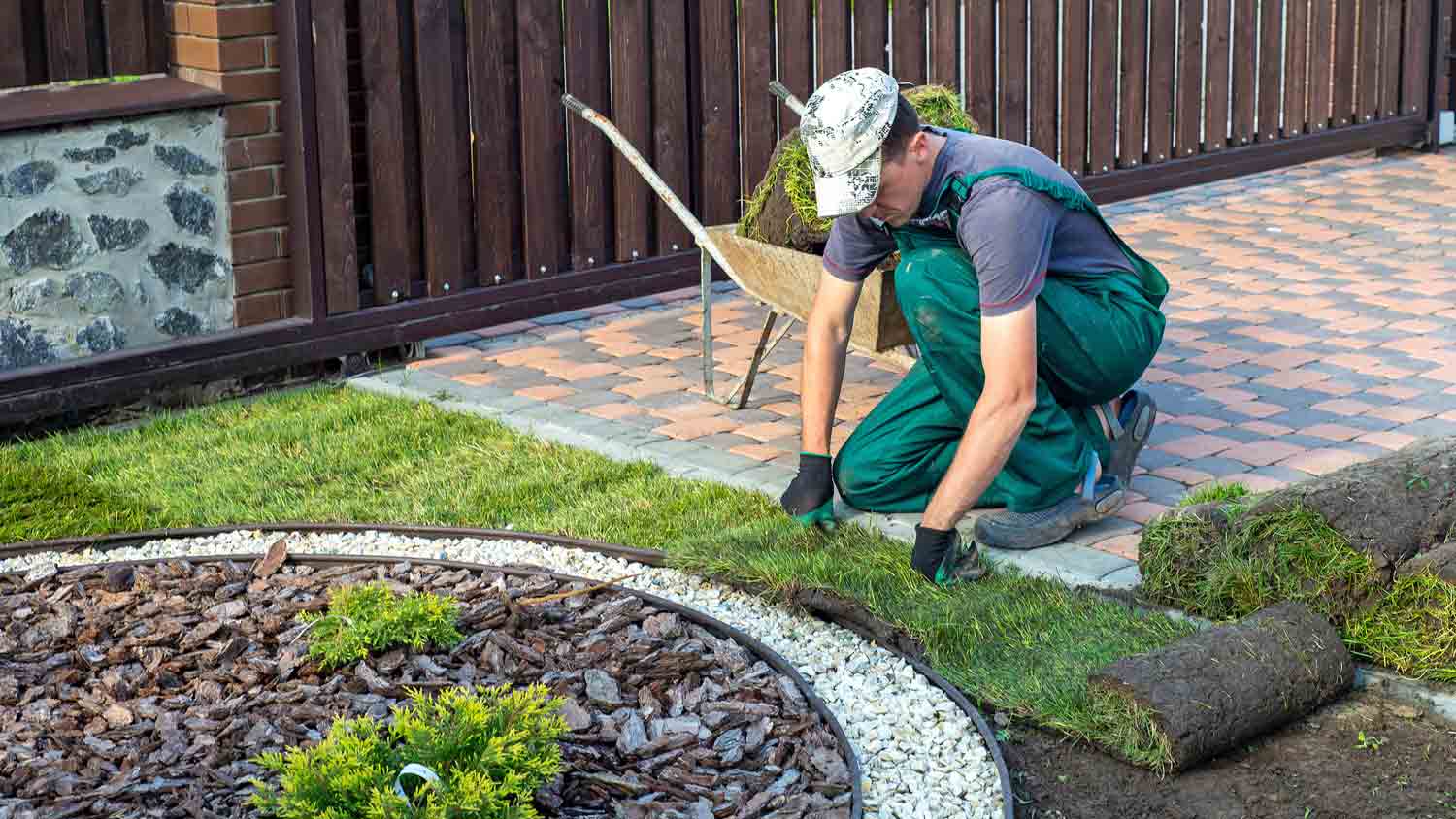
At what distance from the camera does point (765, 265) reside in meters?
6.06

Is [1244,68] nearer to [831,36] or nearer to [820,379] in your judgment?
[831,36]

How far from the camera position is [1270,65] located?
10.7 meters

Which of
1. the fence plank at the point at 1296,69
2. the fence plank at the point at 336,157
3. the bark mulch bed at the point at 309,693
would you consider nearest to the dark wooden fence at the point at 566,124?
the fence plank at the point at 336,157

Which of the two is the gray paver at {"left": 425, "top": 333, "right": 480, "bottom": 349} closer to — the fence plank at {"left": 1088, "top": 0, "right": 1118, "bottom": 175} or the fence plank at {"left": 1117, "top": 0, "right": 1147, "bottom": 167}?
the fence plank at {"left": 1088, "top": 0, "right": 1118, "bottom": 175}

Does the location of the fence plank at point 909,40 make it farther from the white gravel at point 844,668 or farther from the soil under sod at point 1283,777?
the soil under sod at point 1283,777

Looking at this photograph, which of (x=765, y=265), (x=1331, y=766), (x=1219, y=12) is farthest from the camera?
(x=1219, y=12)

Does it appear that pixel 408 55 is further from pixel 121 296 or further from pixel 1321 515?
pixel 1321 515

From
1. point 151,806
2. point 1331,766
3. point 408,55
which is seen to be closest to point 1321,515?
point 1331,766

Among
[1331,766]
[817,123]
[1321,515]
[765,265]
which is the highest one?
[817,123]

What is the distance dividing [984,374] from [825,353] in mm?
457

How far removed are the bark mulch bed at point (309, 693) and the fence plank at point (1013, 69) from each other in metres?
5.37

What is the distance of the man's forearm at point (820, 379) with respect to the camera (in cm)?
508

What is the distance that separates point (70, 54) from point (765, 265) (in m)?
2.64

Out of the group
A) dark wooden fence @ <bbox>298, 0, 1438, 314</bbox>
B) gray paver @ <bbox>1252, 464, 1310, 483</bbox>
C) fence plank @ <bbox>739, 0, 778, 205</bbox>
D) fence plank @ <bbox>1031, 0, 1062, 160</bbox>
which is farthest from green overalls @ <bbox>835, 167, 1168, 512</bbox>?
fence plank @ <bbox>1031, 0, 1062, 160</bbox>
